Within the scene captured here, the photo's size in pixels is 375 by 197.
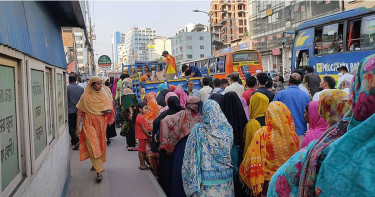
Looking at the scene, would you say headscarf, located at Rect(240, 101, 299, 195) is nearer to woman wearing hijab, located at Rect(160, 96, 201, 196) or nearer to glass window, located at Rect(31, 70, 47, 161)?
woman wearing hijab, located at Rect(160, 96, 201, 196)

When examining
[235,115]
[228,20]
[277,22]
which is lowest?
[235,115]

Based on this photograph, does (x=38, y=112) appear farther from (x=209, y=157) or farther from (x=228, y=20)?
(x=228, y=20)

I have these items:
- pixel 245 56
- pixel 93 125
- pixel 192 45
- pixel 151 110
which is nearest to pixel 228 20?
pixel 192 45

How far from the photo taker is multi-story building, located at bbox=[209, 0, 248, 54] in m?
78.4

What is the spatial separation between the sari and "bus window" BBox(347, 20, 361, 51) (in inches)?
379

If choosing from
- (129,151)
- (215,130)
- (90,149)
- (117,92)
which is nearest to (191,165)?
(215,130)

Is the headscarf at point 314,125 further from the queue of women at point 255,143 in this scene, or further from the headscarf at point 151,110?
the headscarf at point 151,110

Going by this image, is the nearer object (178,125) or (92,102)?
(178,125)

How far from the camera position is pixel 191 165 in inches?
148

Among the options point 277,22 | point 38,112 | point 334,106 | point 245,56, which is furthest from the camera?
point 277,22

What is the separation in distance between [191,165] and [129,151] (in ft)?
15.5

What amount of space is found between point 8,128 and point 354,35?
40.0 feet

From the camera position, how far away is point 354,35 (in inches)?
474

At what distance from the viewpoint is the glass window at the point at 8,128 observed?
7.04ft
